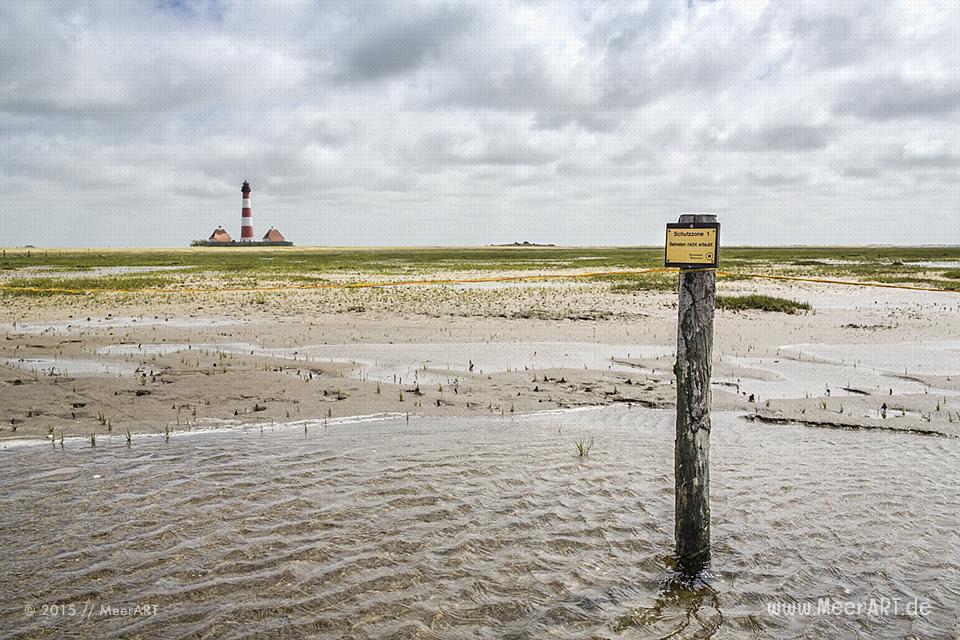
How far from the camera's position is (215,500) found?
254 inches

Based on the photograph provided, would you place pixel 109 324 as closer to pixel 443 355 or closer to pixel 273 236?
pixel 443 355

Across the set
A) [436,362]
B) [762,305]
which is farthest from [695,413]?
[762,305]

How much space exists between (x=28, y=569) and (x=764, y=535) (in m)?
5.89

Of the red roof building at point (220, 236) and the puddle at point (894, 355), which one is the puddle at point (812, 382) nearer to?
the puddle at point (894, 355)

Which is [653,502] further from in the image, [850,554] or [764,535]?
[850,554]

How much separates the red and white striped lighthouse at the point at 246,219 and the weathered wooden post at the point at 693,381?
133379mm

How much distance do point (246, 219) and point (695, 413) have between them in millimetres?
142588

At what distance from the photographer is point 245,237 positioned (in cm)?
14075

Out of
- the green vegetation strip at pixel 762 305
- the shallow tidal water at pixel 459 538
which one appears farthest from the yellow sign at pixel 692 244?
the green vegetation strip at pixel 762 305

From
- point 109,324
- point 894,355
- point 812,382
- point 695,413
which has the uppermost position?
point 695,413

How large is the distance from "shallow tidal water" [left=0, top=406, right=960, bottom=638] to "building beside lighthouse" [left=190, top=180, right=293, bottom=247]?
428 feet

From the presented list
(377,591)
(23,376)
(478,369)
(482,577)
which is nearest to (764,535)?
(482,577)

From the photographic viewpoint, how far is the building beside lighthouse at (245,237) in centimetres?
13310

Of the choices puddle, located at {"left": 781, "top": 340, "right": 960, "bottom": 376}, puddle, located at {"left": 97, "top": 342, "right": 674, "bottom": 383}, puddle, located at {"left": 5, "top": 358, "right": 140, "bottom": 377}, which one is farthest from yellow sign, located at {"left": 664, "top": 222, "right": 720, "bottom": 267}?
puddle, located at {"left": 5, "top": 358, "right": 140, "bottom": 377}
